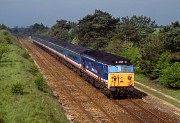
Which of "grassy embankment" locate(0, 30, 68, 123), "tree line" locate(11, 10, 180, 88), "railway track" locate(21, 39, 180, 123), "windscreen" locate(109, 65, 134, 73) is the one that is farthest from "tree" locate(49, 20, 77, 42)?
"grassy embankment" locate(0, 30, 68, 123)

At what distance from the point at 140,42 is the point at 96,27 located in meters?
15.5

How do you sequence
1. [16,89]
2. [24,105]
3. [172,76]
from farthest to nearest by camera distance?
1. [172,76]
2. [16,89]
3. [24,105]

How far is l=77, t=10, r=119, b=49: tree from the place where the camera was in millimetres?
71188

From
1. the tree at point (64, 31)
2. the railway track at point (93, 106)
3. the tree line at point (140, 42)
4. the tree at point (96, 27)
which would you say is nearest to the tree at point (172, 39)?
the tree line at point (140, 42)

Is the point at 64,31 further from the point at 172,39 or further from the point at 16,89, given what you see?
the point at 16,89

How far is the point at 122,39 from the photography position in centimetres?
6050

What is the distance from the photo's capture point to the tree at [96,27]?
71188mm

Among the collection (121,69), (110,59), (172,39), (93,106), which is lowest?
(93,106)

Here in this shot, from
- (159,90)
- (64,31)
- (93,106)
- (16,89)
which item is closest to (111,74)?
(93,106)

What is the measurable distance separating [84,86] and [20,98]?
14.3 m

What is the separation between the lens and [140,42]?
2297 inches

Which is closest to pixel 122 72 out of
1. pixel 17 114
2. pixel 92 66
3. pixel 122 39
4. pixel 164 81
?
pixel 92 66

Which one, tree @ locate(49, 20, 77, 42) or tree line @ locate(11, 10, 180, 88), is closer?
tree line @ locate(11, 10, 180, 88)

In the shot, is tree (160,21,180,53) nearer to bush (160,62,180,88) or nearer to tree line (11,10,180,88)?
tree line (11,10,180,88)
